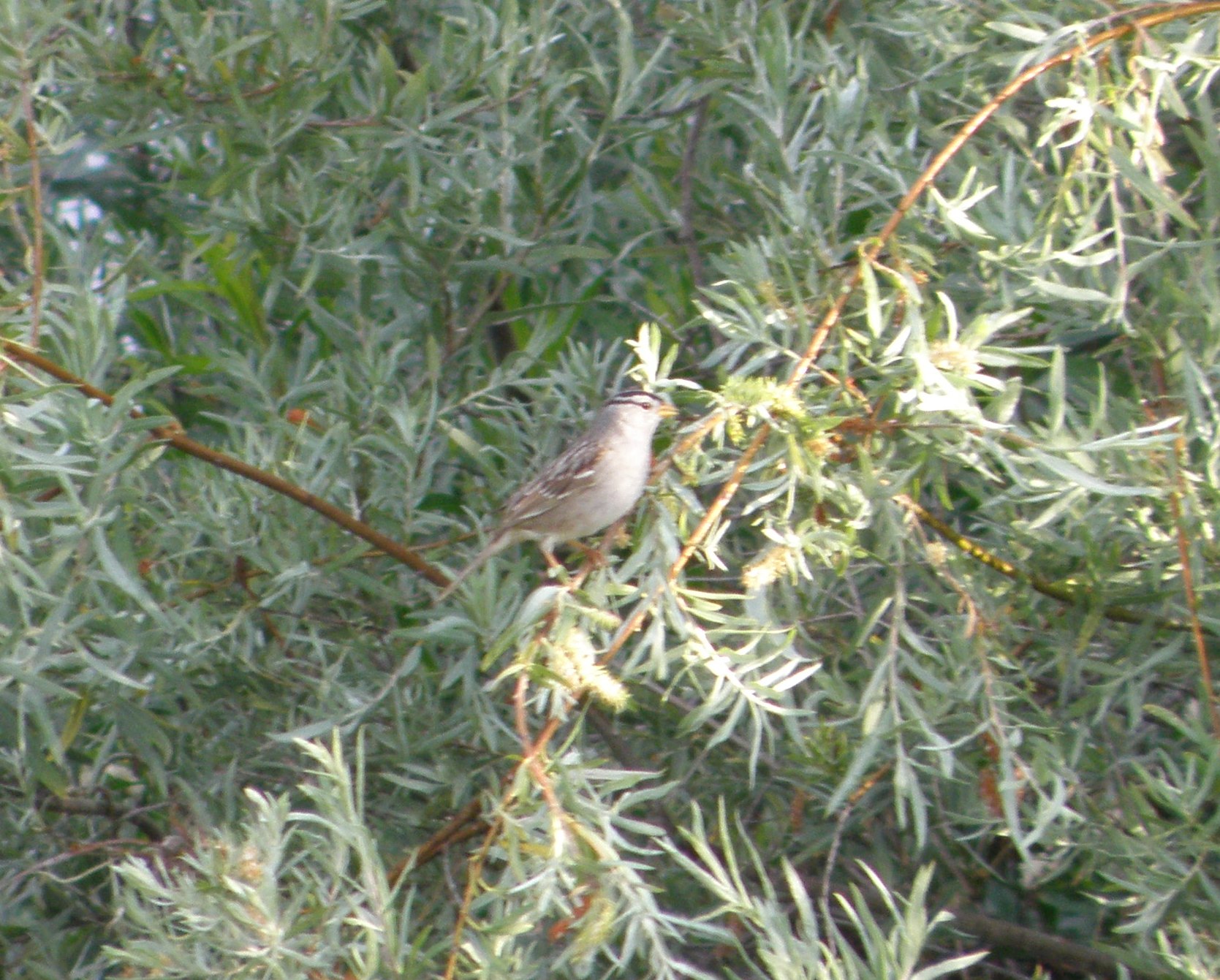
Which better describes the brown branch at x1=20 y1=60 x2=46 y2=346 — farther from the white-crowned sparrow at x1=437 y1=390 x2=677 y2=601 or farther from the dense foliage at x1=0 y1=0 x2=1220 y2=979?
the white-crowned sparrow at x1=437 y1=390 x2=677 y2=601

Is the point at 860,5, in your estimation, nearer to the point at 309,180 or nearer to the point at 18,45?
the point at 309,180

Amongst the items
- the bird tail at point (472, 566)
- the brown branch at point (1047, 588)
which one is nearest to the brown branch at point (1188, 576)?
the brown branch at point (1047, 588)

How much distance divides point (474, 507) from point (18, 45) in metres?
1.40

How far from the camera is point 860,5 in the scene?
3557 millimetres

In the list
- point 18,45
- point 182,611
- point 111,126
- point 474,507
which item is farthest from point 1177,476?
point 111,126


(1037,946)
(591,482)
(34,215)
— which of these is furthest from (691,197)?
(1037,946)

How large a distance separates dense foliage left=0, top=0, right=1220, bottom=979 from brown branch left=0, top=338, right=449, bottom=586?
0.03m

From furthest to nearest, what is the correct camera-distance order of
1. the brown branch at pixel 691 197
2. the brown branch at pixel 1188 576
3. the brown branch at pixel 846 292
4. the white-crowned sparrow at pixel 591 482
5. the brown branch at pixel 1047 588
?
the brown branch at pixel 691 197, the white-crowned sparrow at pixel 591 482, the brown branch at pixel 1047 588, the brown branch at pixel 1188 576, the brown branch at pixel 846 292

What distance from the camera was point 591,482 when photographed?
3.54m

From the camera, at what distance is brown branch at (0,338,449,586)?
2.47 m

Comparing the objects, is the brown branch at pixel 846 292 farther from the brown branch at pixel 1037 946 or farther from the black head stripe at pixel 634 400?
the brown branch at pixel 1037 946

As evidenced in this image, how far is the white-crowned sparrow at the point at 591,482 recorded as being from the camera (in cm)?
331

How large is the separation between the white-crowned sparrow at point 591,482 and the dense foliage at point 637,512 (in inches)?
3.3

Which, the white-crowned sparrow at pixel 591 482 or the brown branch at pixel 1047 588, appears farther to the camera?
the white-crowned sparrow at pixel 591 482
